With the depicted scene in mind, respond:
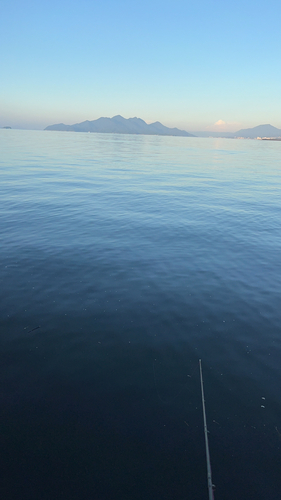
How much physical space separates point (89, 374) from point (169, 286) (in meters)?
7.50

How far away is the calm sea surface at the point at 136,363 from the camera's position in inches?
289

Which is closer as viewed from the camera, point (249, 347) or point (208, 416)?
point (208, 416)

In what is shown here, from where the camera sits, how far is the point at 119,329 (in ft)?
41.2

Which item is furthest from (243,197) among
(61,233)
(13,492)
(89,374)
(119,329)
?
(13,492)

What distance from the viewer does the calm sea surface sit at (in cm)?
734

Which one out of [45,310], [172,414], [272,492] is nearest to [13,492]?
[172,414]

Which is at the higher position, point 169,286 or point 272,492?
point 169,286

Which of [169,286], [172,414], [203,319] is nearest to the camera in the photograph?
[172,414]

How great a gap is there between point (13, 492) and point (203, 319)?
31.5ft

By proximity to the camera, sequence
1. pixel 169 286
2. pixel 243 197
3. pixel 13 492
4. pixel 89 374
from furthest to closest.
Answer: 1. pixel 243 197
2. pixel 169 286
3. pixel 89 374
4. pixel 13 492

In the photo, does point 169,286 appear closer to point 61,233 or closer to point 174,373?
point 174,373

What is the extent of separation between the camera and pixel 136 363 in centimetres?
1070

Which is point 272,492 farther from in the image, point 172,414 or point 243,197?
point 243,197

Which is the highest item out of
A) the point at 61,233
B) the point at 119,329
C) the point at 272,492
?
the point at 61,233
